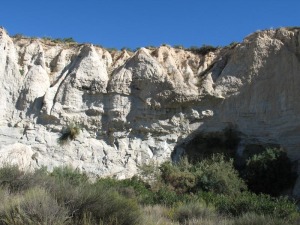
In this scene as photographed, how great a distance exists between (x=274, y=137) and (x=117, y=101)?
879cm

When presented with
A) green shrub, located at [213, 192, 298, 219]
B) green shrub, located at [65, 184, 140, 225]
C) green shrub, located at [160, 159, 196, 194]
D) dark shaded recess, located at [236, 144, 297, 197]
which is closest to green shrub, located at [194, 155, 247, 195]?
green shrub, located at [160, 159, 196, 194]

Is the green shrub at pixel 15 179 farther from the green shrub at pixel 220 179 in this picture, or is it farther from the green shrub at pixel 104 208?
the green shrub at pixel 220 179

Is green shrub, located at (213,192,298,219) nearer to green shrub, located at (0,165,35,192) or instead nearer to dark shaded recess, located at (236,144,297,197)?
green shrub, located at (0,165,35,192)

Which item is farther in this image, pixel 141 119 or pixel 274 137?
pixel 141 119

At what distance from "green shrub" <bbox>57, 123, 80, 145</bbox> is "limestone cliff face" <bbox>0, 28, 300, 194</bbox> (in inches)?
10.6

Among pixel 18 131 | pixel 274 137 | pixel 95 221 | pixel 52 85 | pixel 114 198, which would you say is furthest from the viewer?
pixel 52 85

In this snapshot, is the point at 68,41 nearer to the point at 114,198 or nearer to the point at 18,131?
the point at 18,131

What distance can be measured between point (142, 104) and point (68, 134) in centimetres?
443

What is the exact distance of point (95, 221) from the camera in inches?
302

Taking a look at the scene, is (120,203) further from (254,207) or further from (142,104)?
(142,104)

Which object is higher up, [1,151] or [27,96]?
[27,96]

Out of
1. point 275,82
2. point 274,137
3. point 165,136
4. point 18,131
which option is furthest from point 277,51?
point 18,131

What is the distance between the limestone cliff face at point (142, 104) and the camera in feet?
78.0

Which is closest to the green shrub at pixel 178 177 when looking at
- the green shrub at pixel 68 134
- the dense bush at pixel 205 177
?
the dense bush at pixel 205 177
